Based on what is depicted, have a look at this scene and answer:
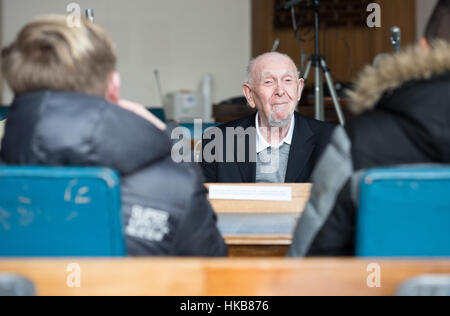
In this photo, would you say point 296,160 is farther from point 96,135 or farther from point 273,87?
point 96,135

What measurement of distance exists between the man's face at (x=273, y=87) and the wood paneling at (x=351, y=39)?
128 inches

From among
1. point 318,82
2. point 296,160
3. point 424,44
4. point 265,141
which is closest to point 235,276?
point 424,44

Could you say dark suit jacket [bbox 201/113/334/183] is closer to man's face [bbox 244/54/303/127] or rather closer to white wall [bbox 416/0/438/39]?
man's face [bbox 244/54/303/127]

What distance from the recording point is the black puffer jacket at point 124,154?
0.85 metres

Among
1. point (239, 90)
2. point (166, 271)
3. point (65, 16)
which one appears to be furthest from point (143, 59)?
point (166, 271)

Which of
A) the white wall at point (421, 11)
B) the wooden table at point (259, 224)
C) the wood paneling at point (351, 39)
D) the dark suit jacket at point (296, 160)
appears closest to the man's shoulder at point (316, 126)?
the dark suit jacket at point (296, 160)

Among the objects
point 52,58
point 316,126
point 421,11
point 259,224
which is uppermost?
point 421,11

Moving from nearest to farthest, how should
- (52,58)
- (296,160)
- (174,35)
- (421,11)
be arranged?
(52,58) → (296,160) → (421,11) → (174,35)

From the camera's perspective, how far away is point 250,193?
167cm

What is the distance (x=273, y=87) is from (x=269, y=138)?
27 cm

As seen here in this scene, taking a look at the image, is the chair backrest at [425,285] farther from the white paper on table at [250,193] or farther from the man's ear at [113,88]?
the white paper on table at [250,193]

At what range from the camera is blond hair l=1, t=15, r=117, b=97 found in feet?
3.11

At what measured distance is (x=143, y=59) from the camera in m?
6.02

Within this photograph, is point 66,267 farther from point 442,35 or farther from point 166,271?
point 442,35
